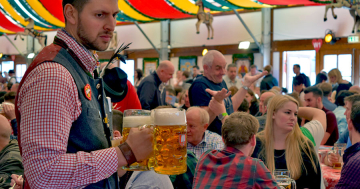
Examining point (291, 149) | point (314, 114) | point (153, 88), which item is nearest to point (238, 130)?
point (291, 149)

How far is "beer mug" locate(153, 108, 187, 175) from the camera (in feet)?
3.09

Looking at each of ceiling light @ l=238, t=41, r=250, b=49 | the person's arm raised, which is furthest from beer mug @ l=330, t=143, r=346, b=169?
ceiling light @ l=238, t=41, r=250, b=49

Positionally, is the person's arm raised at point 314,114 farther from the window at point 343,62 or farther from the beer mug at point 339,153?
the window at point 343,62

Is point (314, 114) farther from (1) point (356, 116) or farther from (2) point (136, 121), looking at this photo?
(2) point (136, 121)

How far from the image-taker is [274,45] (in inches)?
405

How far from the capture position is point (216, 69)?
3.40 meters

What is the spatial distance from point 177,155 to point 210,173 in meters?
0.84

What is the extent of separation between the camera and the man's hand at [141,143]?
896mm

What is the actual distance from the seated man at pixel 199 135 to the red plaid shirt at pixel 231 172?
2.87ft

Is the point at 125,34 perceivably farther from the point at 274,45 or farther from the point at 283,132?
the point at 283,132

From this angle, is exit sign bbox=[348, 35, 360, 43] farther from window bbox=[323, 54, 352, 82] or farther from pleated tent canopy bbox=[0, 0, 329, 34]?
pleated tent canopy bbox=[0, 0, 329, 34]

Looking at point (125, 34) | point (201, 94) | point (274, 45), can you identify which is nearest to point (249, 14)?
point (274, 45)

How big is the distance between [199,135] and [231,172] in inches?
41.0

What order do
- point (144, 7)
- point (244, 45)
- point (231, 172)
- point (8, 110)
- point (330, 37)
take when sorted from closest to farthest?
point (231, 172), point (8, 110), point (330, 37), point (144, 7), point (244, 45)
